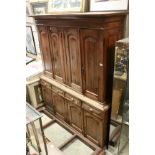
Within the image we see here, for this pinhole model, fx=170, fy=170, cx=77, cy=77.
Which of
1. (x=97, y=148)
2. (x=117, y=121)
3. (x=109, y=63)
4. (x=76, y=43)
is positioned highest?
(x=76, y=43)

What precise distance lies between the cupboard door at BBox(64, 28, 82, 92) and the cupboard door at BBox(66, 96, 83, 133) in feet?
0.69

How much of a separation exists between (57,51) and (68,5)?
2.14ft

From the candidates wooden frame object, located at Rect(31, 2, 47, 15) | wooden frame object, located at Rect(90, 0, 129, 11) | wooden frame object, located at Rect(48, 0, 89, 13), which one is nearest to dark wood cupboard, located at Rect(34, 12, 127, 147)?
wooden frame object, located at Rect(90, 0, 129, 11)

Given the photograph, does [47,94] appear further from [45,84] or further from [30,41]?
[30,41]

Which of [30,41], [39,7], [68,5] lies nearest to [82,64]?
[68,5]

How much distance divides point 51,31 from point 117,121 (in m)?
1.53

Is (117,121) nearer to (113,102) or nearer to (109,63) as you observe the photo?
(113,102)

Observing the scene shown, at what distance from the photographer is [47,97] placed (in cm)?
314

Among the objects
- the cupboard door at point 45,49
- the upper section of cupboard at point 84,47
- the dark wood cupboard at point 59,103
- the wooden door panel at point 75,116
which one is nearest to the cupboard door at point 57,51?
the upper section of cupboard at point 84,47

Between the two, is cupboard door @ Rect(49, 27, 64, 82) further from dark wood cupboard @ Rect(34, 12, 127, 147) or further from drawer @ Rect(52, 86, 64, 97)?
drawer @ Rect(52, 86, 64, 97)

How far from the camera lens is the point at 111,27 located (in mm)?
1822

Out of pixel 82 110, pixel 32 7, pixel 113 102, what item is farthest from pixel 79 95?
pixel 32 7

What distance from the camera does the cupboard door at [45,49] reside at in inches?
104

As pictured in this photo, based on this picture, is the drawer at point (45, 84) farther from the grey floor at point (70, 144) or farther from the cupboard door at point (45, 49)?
the grey floor at point (70, 144)
